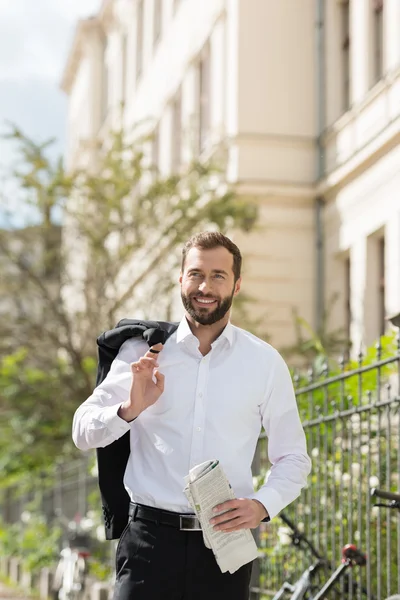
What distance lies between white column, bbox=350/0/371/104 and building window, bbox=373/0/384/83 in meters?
0.09

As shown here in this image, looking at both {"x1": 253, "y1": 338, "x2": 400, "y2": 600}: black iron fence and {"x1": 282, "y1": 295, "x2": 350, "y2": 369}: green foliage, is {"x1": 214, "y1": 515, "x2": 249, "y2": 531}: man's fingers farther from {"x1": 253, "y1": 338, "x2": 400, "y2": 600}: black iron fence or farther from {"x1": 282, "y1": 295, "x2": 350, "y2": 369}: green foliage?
{"x1": 282, "y1": 295, "x2": 350, "y2": 369}: green foliage

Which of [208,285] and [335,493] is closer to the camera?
[208,285]

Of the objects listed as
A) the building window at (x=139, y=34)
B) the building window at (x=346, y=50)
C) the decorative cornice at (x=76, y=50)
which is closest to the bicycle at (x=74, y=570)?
the building window at (x=346, y=50)

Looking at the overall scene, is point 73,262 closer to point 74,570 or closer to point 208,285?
point 74,570

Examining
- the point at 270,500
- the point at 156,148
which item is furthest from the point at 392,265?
the point at 156,148

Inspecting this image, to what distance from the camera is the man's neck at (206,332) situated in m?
4.12

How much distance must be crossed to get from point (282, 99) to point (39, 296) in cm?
494

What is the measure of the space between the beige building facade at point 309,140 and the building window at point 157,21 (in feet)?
14.0

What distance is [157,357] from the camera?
12.8ft

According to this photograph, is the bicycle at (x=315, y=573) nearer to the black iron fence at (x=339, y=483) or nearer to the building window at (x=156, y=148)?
the black iron fence at (x=339, y=483)

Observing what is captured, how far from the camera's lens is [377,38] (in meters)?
16.1

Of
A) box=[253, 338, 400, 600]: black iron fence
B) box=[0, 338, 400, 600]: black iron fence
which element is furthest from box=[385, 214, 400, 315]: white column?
box=[253, 338, 400, 600]: black iron fence

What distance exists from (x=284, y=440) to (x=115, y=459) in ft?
2.01

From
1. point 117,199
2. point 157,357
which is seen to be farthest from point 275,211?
point 157,357
